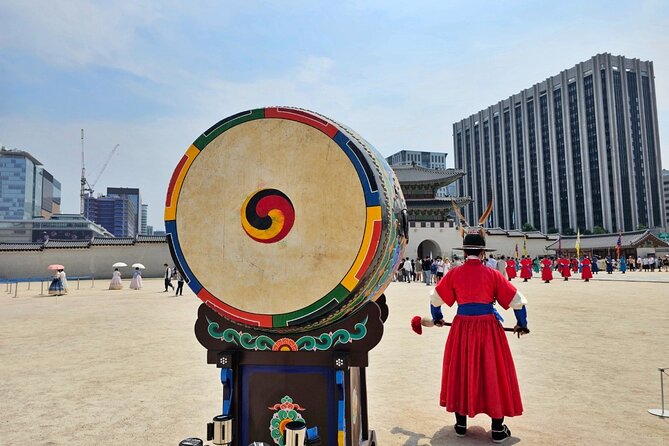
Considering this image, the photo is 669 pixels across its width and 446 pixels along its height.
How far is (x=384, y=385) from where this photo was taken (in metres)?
4.53

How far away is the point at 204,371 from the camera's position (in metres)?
5.16

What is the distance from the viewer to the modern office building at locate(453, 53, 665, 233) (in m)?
68.7

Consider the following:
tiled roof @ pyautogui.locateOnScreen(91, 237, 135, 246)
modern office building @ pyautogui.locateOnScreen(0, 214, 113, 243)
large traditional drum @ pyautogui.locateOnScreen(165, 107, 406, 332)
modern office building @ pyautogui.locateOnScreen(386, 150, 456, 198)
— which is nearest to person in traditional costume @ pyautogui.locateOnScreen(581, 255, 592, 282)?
large traditional drum @ pyautogui.locateOnScreen(165, 107, 406, 332)

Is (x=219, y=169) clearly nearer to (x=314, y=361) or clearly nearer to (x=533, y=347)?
(x=314, y=361)

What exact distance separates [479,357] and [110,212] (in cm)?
16720

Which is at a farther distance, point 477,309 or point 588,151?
point 588,151

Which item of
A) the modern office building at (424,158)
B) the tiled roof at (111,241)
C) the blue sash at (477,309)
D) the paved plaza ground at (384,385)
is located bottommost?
the paved plaza ground at (384,385)

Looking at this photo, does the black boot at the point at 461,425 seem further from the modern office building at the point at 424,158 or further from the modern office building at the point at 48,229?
the modern office building at the point at 424,158

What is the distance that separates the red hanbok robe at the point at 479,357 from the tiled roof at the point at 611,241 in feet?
136

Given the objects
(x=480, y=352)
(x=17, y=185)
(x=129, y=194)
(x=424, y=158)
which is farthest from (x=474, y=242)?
(x=129, y=194)

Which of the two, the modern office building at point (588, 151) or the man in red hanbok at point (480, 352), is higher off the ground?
the modern office building at point (588, 151)

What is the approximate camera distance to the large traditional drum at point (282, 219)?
2.16 meters

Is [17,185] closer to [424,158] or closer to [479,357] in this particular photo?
[424,158]

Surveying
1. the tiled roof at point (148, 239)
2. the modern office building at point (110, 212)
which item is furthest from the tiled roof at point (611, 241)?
the modern office building at point (110, 212)
